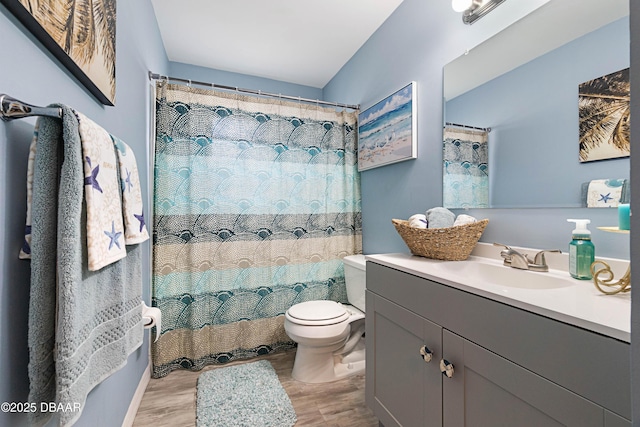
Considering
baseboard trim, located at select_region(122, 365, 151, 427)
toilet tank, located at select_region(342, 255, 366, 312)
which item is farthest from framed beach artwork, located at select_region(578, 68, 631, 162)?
baseboard trim, located at select_region(122, 365, 151, 427)

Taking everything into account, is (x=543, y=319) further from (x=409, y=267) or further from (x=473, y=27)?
(x=473, y=27)

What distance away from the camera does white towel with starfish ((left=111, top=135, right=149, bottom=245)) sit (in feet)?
3.05

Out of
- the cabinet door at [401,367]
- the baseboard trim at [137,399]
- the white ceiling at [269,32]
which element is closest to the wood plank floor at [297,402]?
the baseboard trim at [137,399]

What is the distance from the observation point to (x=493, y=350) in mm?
815

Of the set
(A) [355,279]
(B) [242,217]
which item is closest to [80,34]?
(B) [242,217]

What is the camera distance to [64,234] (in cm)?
63

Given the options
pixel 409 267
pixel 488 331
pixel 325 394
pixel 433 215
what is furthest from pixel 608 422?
pixel 325 394

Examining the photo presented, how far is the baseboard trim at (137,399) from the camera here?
1411 millimetres

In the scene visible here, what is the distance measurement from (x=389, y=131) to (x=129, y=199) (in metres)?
1.58

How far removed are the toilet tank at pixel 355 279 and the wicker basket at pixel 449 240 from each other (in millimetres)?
619

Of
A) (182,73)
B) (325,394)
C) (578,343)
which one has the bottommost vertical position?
(325,394)

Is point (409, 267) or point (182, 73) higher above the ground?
point (182, 73)

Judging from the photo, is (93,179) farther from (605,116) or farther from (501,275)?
(605,116)

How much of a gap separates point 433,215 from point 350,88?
62.7 inches
